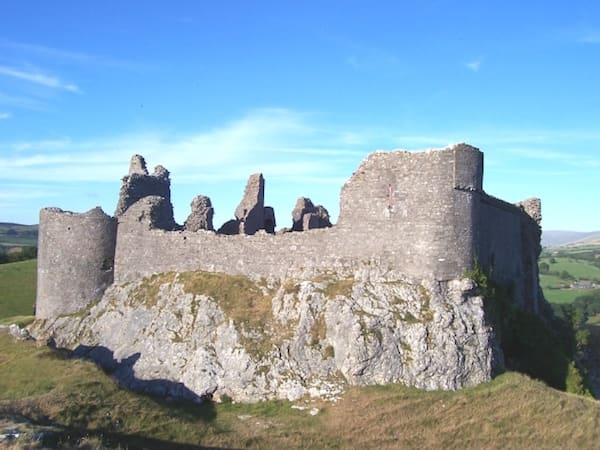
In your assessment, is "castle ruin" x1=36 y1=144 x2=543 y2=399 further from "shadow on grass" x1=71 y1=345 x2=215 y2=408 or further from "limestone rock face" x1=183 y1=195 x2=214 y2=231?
"shadow on grass" x1=71 y1=345 x2=215 y2=408

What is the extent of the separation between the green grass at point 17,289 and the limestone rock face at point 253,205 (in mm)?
15868

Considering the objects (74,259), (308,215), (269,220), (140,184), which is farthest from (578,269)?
(74,259)

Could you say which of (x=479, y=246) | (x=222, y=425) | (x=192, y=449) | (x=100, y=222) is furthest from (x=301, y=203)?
(x=192, y=449)

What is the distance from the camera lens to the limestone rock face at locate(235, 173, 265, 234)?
3253cm

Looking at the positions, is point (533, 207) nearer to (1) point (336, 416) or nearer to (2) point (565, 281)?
(1) point (336, 416)

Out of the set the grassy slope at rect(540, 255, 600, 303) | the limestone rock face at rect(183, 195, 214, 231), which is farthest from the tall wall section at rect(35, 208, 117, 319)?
the grassy slope at rect(540, 255, 600, 303)

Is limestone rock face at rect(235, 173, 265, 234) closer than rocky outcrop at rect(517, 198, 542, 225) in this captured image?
No

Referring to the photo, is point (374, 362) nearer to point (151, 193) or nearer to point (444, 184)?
point (444, 184)

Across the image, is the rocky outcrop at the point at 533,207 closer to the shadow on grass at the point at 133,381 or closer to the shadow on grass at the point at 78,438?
the shadow on grass at the point at 133,381

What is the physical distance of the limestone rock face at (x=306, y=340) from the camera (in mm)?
20766

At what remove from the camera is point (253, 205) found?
32.6m

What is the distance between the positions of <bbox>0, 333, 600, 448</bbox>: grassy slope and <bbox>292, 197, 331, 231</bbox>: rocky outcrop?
13101 millimetres

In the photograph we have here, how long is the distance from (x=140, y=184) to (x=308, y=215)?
898 centimetres

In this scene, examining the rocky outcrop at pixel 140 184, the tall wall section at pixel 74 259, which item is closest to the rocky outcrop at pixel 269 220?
the rocky outcrop at pixel 140 184
